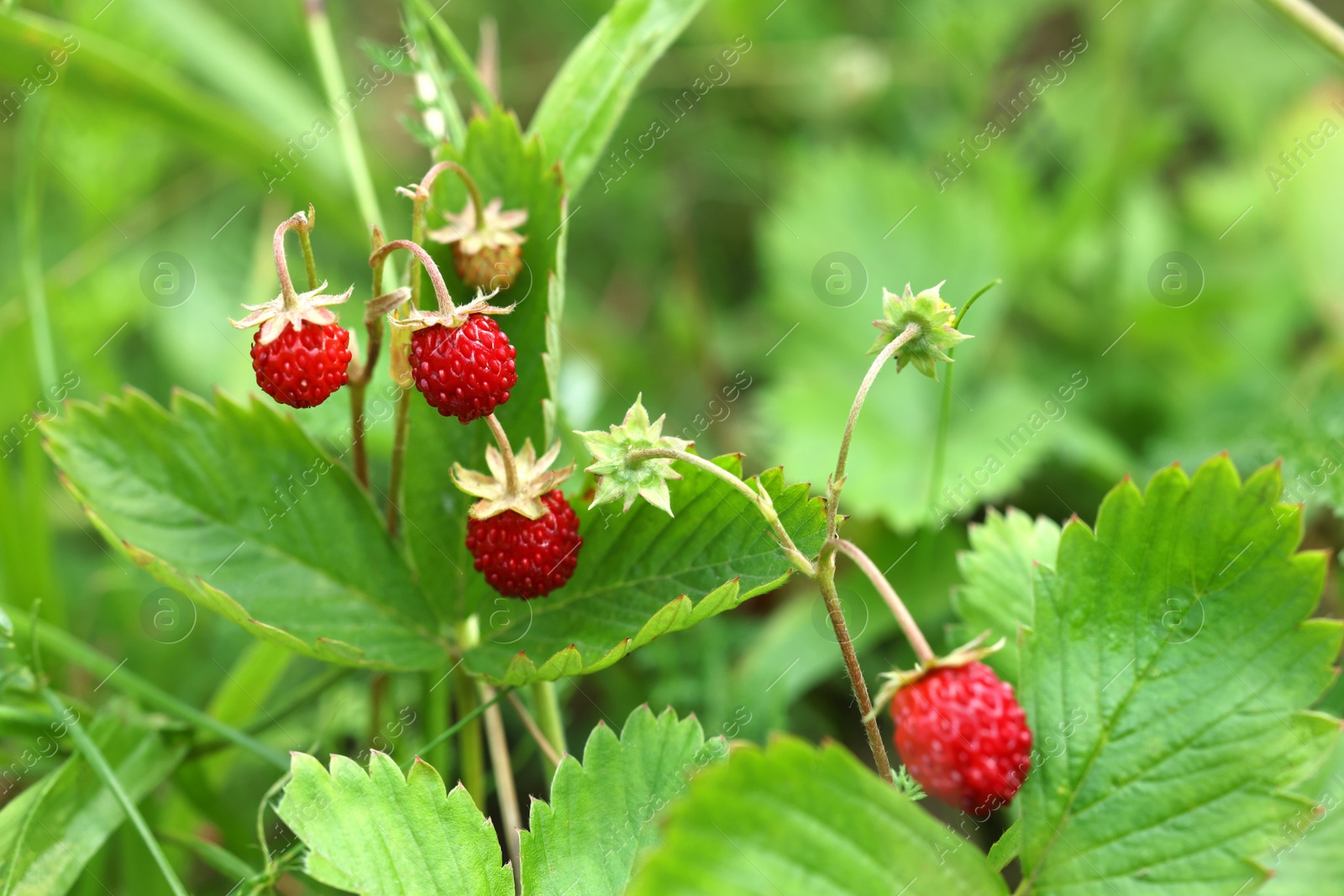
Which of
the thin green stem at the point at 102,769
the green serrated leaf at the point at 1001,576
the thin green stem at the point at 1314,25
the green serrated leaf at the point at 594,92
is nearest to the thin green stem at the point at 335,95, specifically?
the green serrated leaf at the point at 594,92

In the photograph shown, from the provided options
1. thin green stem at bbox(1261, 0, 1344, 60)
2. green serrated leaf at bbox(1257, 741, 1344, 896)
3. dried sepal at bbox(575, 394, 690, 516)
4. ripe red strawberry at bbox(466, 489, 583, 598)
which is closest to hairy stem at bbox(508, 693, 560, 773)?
ripe red strawberry at bbox(466, 489, 583, 598)

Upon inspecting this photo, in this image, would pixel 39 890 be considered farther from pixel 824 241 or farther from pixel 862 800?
pixel 824 241

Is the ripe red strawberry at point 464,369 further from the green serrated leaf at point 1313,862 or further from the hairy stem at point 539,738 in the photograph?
the green serrated leaf at point 1313,862

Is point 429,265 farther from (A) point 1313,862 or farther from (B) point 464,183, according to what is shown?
(A) point 1313,862

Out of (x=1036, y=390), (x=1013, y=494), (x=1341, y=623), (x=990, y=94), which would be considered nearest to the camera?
(x=1341, y=623)

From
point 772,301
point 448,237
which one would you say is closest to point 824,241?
point 772,301

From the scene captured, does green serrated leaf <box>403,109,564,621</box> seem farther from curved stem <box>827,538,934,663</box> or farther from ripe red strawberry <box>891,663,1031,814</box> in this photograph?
ripe red strawberry <box>891,663,1031,814</box>
